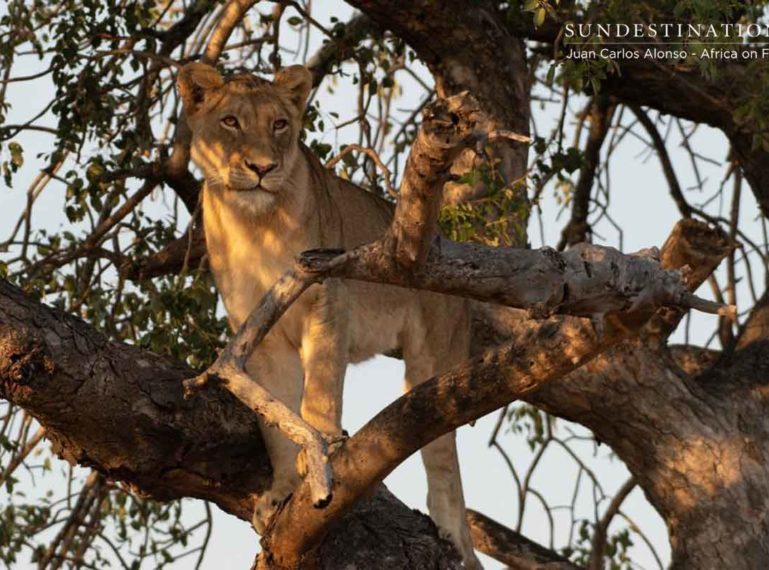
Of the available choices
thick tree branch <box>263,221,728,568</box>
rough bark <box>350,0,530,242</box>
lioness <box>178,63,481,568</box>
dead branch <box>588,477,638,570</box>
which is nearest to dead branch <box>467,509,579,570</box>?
dead branch <box>588,477,638,570</box>

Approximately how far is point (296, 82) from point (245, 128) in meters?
0.31

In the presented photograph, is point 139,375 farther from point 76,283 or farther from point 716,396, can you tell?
point 716,396

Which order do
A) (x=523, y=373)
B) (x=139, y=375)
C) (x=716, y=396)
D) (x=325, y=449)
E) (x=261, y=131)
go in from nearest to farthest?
(x=325, y=449) < (x=523, y=373) < (x=139, y=375) < (x=261, y=131) < (x=716, y=396)

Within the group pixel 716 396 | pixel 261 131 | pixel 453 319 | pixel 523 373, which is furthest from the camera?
pixel 716 396

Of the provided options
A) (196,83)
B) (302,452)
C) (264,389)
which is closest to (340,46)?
(196,83)

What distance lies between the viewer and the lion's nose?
15.7 feet

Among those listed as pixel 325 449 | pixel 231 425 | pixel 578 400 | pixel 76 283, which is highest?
pixel 76 283

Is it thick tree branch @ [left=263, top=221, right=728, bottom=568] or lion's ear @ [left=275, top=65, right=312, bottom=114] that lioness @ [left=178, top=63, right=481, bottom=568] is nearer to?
lion's ear @ [left=275, top=65, right=312, bottom=114]

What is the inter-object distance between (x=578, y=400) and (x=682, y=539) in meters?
0.60

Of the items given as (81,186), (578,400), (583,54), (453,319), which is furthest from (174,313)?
(583,54)

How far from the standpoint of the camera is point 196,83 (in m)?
5.07

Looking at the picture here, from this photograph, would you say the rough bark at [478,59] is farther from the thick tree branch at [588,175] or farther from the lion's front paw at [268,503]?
the lion's front paw at [268,503]

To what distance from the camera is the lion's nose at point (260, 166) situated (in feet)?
15.7

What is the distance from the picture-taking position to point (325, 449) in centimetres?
308
